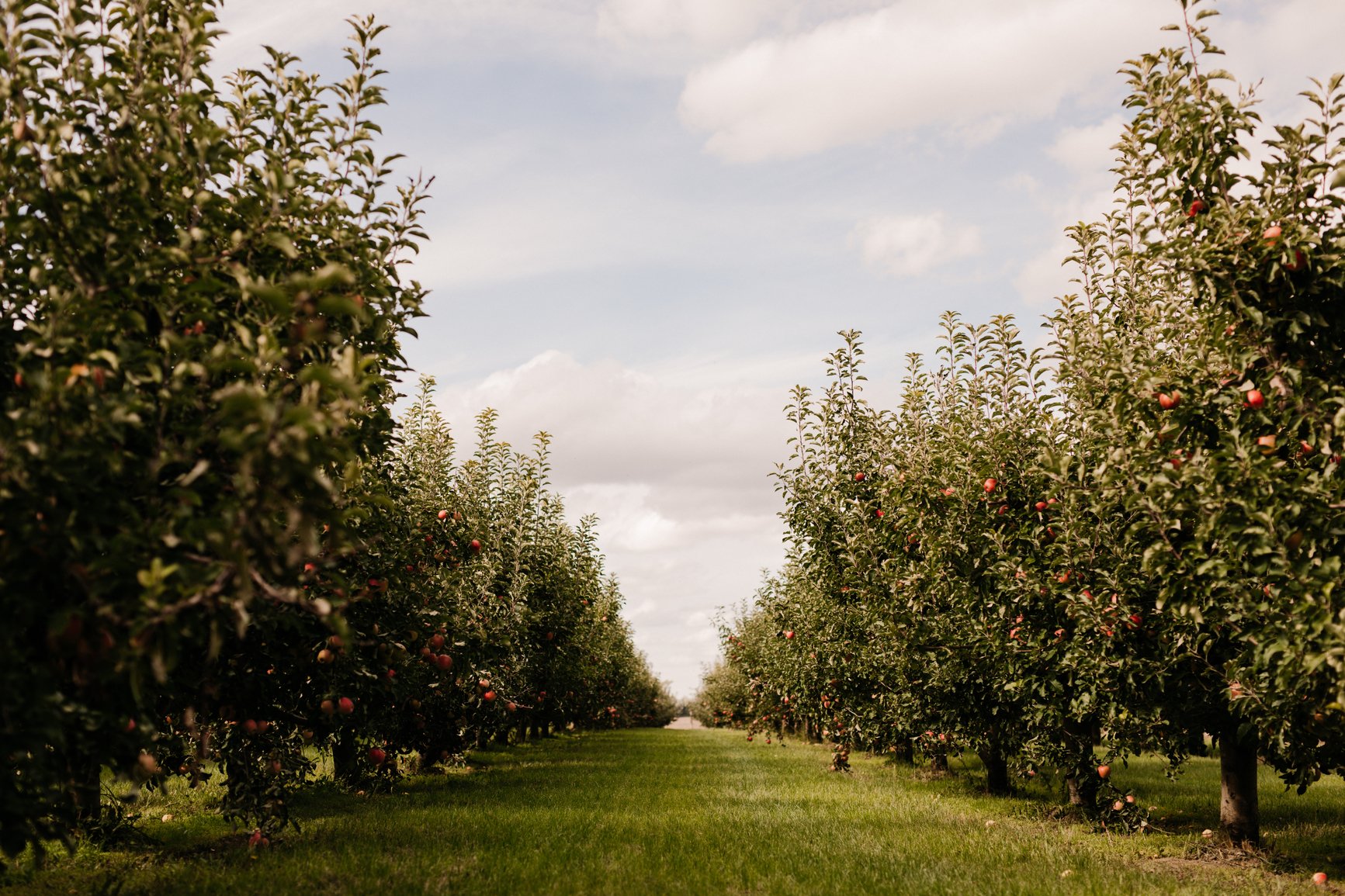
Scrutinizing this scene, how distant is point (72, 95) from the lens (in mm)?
5137

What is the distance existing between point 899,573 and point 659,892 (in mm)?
7346

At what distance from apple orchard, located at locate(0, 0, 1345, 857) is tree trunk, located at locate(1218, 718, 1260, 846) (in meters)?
0.04

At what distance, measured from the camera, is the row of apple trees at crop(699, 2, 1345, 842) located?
6414 mm

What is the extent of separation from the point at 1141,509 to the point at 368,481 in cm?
782

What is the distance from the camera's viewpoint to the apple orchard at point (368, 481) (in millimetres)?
4086

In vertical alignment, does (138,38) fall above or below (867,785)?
above

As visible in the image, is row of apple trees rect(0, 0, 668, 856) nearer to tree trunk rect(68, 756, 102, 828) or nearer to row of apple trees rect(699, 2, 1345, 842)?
tree trunk rect(68, 756, 102, 828)

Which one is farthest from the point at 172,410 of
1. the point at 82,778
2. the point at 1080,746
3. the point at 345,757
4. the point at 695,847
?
the point at 1080,746

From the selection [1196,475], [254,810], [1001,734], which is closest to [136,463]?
[254,810]

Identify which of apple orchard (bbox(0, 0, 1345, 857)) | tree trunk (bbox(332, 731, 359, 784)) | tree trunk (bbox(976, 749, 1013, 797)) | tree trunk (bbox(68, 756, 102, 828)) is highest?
apple orchard (bbox(0, 0, 1345, 857))

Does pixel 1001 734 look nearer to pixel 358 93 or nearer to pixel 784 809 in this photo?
pixel 784 809

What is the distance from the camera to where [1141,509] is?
29.1 feet

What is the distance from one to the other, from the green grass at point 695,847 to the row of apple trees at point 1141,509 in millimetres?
1150

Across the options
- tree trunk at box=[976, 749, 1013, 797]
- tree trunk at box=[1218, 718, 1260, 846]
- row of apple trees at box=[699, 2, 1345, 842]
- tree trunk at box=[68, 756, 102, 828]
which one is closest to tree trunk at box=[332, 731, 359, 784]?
tree trunk at box=[68, 756, 102, 828]
